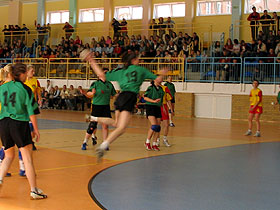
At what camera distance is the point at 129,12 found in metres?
31.8

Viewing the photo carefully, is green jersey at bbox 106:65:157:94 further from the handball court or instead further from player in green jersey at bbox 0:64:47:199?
player in green jersey at bbox 0:64:47:199

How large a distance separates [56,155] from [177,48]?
59.1 ft

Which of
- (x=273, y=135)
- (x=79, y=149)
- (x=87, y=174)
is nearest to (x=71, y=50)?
(x=273, y=135)

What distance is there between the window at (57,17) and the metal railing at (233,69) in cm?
1471

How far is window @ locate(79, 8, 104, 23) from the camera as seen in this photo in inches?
1304

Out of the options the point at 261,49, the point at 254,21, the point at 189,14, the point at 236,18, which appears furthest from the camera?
the point at 189,14

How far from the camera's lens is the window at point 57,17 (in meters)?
34.9

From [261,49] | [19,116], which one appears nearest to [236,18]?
[261,49]

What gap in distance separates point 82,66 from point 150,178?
22.1 metres

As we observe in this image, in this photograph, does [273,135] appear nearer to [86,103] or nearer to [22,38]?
[86,103]

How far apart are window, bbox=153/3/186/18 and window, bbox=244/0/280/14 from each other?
4613 millimetres

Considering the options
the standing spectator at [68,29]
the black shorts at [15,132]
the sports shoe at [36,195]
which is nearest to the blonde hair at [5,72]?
the black shorts at [15,132]

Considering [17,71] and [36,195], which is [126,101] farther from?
[36,195]

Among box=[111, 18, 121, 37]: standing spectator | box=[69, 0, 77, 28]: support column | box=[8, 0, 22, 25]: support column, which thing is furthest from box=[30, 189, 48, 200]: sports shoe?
box=[8, 0, 22, 25]: support column
